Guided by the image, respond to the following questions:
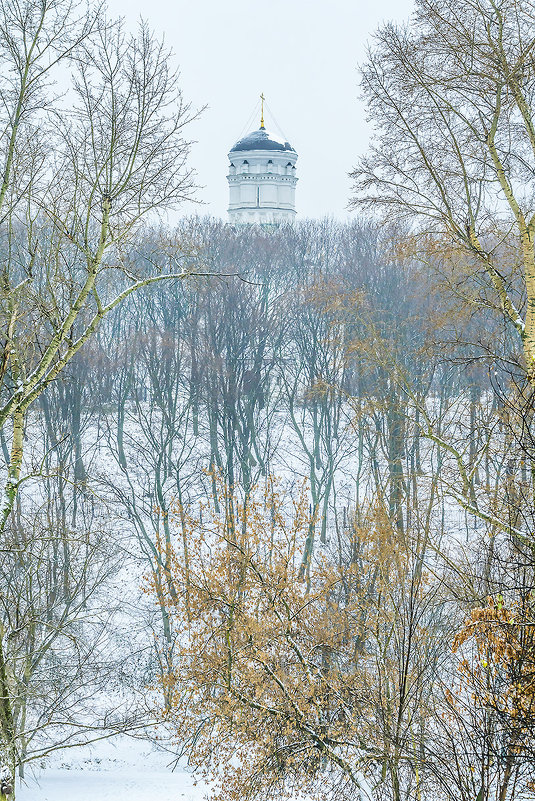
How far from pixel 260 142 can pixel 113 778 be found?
1993 inches

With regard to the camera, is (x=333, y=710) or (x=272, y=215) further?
(x=272, y=215)

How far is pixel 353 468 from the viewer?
33094 mm

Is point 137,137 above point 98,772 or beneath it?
above

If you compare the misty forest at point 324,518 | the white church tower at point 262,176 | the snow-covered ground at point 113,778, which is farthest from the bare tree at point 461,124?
the white church tower at point 262,176

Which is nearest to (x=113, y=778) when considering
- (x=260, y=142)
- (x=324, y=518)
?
(x=324, y=518)

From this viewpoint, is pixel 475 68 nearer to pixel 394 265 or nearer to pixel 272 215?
pixel 394 265

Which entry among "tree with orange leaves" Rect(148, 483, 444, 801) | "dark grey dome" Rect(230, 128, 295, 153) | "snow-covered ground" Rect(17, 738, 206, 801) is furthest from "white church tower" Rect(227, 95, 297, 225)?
"tree with orange leaves" Rect(148, 483, 444, 801)

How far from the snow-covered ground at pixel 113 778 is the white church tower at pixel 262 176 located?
4632 cm

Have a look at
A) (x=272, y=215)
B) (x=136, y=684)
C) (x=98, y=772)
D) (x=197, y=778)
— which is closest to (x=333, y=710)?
(x=197, y=778)

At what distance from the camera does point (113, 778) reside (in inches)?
734

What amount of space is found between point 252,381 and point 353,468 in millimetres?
7114

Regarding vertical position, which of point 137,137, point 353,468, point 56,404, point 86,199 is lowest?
point 353,468

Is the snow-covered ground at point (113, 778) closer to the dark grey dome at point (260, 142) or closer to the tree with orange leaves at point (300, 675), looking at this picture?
the tree with orange leaves at point (300, 675)

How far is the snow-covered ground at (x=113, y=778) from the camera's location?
17.7 metres
